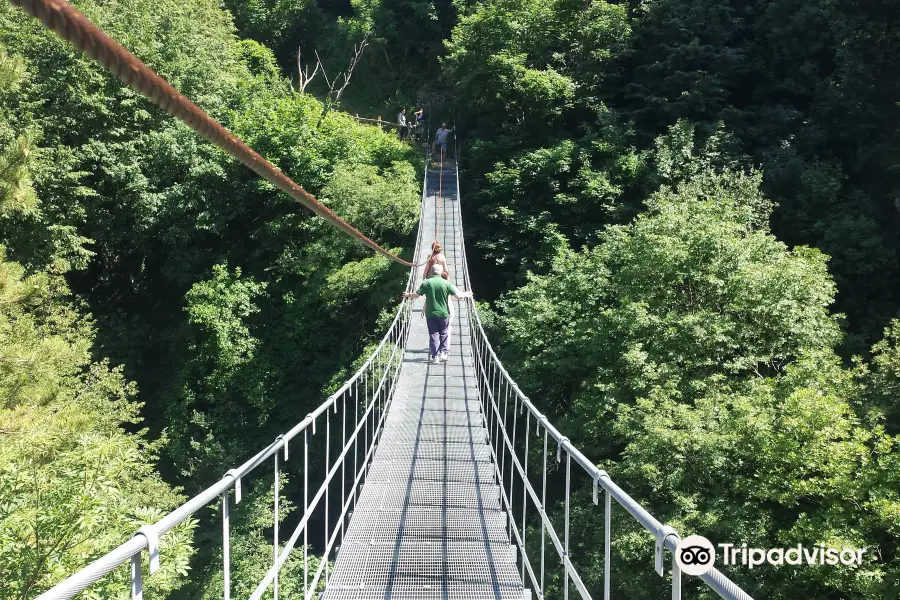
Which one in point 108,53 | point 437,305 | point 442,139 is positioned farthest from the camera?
point 442,139

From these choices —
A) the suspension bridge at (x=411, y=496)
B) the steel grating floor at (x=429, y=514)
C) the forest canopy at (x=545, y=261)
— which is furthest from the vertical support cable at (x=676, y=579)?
the forest canopy at (x=545, y=261)

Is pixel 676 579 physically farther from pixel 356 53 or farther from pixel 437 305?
pixel 356 53

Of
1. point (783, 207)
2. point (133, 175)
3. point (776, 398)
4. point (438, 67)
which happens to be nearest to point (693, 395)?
point (776, 398)

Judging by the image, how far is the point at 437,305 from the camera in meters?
5.48

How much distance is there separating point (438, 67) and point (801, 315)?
1556cm

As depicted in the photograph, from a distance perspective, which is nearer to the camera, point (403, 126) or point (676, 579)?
point (676, 579)

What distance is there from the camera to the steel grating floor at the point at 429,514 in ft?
9.54

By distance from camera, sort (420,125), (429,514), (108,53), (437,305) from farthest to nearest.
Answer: (420,125), (437,305), (429,514), (108,53)

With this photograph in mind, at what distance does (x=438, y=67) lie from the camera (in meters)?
21.0

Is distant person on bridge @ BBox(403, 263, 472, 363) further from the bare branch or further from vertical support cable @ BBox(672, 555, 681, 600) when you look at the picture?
the bare branch

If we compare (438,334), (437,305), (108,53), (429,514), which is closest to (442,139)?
(438,334)

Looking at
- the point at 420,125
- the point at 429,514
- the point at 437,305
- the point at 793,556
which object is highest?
the point at 420,125

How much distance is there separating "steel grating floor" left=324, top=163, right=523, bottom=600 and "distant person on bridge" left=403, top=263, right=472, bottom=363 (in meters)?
0.38

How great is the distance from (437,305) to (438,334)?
19.7 inches
